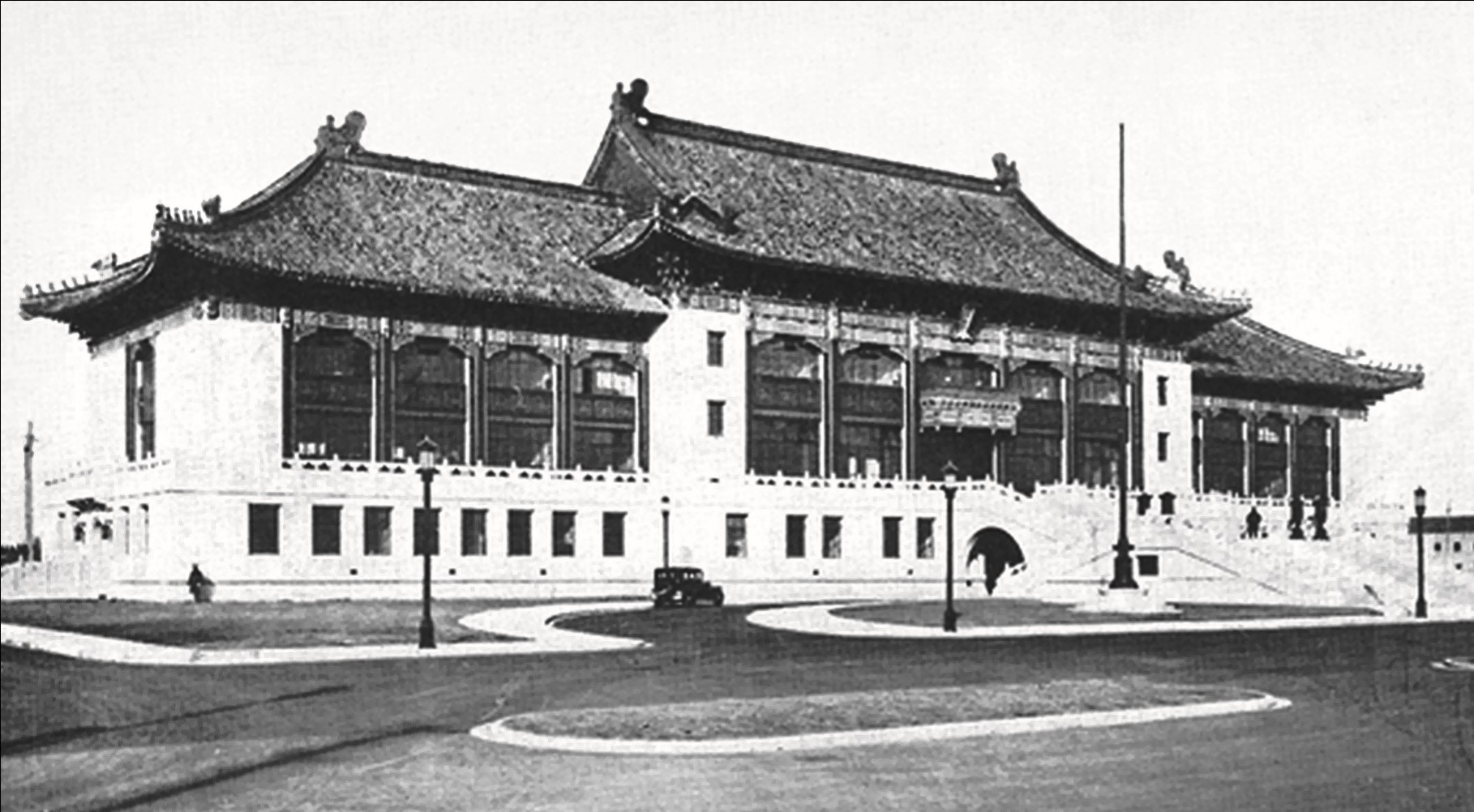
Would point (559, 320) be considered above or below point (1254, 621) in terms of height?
above

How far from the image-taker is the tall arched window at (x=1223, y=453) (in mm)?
88312

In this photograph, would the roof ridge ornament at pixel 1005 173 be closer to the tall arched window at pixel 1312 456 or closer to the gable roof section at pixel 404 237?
the tall arched window at pixel 1312 456

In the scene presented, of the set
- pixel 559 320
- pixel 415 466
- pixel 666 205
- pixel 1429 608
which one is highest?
pixel 666 205

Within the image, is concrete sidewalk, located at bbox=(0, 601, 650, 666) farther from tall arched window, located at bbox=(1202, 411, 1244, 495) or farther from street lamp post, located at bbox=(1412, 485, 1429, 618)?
tall arched window, located at bbox=(1202, 411, 1244, 495)

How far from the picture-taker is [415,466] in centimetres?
6100

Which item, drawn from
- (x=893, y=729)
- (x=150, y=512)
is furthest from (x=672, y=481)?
(x=893, y=729)

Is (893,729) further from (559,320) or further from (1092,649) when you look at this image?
(559,320)

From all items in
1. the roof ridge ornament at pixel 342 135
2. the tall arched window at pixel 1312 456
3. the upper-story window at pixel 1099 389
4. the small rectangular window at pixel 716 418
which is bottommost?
the tall arched window at pixel 1312 456

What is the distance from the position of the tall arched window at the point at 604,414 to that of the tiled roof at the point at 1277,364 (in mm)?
31100

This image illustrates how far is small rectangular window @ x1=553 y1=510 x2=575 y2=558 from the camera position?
63.8 metres

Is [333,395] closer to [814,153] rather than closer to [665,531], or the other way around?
[665,531]

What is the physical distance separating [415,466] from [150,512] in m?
8.51

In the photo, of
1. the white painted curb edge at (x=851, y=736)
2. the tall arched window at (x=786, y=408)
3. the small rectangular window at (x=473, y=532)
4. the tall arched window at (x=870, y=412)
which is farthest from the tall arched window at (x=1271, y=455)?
the white painted curb edge at (x=851, y=736)

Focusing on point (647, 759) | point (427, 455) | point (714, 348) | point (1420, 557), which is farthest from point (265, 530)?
point (647, 759)
